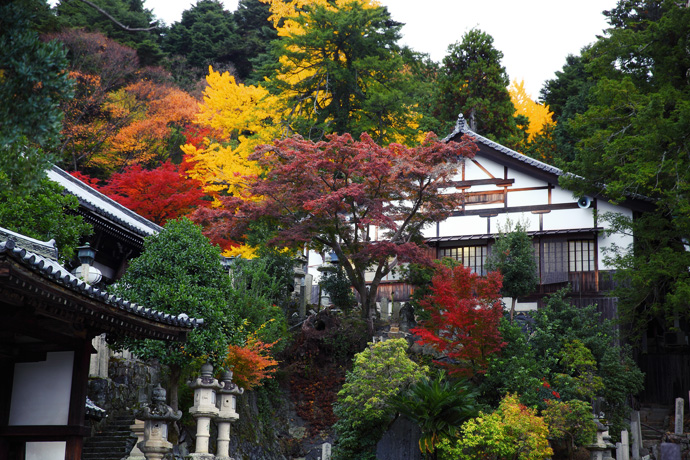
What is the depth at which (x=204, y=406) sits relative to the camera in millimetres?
15523

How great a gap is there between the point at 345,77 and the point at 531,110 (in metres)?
17.4

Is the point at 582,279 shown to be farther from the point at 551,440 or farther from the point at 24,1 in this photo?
the point at 24,1

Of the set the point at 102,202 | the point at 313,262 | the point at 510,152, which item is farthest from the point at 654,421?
the point at 102,202

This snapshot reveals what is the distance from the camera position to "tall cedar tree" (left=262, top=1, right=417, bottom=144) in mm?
30609

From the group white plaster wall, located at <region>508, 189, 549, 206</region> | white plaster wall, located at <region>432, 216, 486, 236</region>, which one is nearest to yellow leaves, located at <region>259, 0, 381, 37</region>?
white plaster wall, located at <region>432, 216, 486, 236</region>

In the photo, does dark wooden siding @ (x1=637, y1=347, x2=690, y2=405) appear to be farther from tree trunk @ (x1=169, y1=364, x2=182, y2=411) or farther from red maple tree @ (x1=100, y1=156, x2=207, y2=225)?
tree trunk @ (x1=169, y1=364, x2=182, y2=411)

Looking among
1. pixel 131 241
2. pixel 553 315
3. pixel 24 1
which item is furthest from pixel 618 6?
pixel 24 1

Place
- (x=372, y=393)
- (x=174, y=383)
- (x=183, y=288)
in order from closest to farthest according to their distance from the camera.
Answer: (x=183, y=288)
(x=174, y=383)
(x=372, y=393)

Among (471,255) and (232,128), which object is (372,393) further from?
(232,128)

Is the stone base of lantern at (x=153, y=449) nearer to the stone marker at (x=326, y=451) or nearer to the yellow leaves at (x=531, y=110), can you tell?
the stone marker at (x=326, y=451)

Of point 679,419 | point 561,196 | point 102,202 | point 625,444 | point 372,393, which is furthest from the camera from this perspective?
point 561,196

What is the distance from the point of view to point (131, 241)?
69.4 ft

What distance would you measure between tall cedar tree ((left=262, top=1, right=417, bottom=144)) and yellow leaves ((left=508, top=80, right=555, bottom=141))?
11594mm

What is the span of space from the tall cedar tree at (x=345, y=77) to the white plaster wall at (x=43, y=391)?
20410 mm
